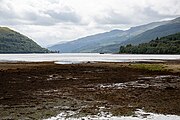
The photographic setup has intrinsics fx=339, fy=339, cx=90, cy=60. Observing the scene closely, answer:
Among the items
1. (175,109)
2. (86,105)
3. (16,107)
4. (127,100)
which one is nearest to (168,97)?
(127,100)

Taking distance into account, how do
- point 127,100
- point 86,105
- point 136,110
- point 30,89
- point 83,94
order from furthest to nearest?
1. point 30,89
2. point 83,94
3. point 127,100
4. point 86,105
5. point 136,110

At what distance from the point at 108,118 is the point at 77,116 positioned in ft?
7.63

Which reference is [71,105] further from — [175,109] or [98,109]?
[175,109]

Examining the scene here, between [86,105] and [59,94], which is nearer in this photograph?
[86,105]

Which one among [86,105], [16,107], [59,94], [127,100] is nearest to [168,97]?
[127,100]

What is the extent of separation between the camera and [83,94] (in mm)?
37438

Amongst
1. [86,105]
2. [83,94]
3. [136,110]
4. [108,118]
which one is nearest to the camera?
[108,118]

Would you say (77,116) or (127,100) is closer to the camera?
(77,116)

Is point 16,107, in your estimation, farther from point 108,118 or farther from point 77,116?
point 108,118

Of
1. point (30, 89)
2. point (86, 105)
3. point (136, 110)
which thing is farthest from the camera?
point (30, 89)

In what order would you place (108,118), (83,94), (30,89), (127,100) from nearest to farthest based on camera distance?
(108,118), (127,100), (83,94), (30,89)

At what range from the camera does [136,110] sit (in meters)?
27.4

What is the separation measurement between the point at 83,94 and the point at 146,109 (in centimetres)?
1098

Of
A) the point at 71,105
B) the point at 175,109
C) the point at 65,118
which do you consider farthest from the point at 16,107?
the point at 175,109
